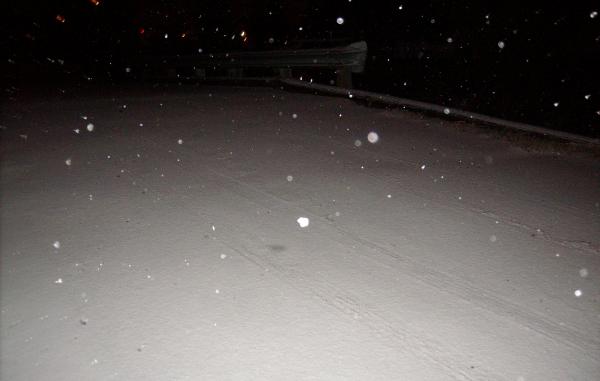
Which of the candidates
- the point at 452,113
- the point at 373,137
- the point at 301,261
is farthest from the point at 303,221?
the point at 452,113

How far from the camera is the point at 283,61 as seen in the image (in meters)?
11.5

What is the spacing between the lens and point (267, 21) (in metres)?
26.5

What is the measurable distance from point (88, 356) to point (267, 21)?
85.5 feet

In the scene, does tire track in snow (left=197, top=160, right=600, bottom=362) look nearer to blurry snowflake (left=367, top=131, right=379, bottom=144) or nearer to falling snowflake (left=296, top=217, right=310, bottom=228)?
falling snowflake (left=296, top=217, right=310, bottom=228)

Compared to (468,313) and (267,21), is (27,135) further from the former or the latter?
(267,21)

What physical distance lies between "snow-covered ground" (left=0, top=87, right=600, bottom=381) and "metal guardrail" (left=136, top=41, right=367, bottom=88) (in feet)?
11.8

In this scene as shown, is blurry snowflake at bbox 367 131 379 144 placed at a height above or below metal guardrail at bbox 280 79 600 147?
below

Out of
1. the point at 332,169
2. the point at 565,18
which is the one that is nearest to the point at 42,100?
the point at 332,169

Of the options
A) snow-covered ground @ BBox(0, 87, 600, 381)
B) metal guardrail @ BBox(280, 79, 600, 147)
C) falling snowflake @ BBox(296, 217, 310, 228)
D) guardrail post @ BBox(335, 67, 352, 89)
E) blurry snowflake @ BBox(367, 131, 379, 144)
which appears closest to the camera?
snow-covered ground @ BBox(0, 87, 600, 381)

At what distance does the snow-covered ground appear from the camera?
8.55ft

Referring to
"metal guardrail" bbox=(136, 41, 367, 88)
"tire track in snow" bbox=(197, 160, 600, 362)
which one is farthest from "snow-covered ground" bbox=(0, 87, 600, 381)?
"metal guardrail" bbox=(136, 41, 367, 88)

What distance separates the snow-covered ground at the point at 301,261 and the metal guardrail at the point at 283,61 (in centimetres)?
359

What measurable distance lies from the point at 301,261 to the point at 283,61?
28.5 ft

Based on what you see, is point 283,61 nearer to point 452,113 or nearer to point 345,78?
point 345,78
